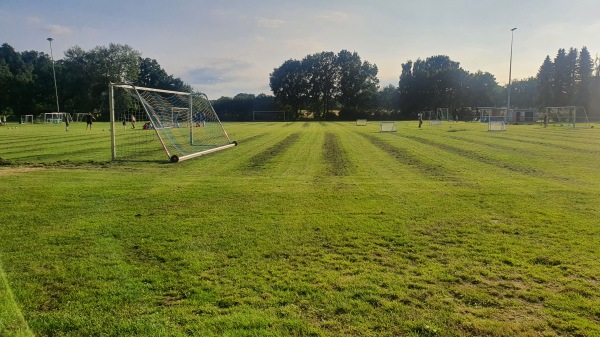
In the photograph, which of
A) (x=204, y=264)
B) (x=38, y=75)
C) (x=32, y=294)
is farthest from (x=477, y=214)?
(x=38, y=75)

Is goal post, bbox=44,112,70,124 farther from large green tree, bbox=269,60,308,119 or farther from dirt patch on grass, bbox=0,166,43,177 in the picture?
dirt patch on grass, bbox=0,166,43,177

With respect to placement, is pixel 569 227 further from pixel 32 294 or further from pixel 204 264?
pixel 32 294

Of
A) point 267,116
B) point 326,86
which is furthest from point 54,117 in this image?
point 326,86

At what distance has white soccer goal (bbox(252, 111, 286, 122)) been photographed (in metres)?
82.4

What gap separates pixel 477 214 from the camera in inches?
256

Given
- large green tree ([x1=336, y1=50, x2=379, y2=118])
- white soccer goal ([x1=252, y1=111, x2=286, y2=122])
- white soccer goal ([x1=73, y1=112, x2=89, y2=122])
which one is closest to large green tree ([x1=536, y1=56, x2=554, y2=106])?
large green tree ([x1=336, y1=50, x2=379, y2=118])

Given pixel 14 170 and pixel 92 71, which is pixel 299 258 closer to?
pixel 14 170

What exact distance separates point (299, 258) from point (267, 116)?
262 feet

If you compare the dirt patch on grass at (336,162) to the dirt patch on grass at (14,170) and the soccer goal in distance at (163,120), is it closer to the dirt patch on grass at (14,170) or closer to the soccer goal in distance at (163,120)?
the soccer goal in distance at (163,120)

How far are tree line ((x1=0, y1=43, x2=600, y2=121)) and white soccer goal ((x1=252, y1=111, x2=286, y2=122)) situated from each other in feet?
5.42

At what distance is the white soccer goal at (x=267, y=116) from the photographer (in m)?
82.4

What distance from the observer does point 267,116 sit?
3278 inches

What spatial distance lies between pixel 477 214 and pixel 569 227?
4.09ft

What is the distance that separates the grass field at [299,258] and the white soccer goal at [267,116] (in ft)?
242
